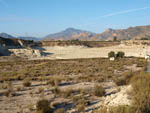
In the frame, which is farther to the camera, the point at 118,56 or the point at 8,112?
the point at 118,56

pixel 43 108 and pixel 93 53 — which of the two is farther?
pixel 93 53

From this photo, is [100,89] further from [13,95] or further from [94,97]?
[13,95]

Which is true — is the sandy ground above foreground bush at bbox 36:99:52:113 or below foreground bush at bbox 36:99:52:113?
above

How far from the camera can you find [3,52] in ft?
172

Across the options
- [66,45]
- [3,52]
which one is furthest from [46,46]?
[3,52]

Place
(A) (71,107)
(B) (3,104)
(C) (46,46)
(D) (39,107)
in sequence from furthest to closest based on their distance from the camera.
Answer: (C) (46,46), (B) (3,104), (A) (71,107), (D) (39,107)

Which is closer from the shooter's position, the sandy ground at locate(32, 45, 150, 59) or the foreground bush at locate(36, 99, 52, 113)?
the foreground bush at locate(36, 99, 52, 113)

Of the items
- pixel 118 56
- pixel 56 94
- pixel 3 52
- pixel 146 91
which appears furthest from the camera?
pixel 3 52

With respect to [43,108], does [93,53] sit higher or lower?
higher

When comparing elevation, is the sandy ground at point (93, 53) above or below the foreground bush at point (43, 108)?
above

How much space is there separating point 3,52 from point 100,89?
50.5m

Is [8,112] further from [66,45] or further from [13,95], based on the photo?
[66,45]

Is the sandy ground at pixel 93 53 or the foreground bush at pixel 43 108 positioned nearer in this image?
the foreground bush at pixel 43 108

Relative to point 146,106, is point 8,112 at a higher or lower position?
lower
